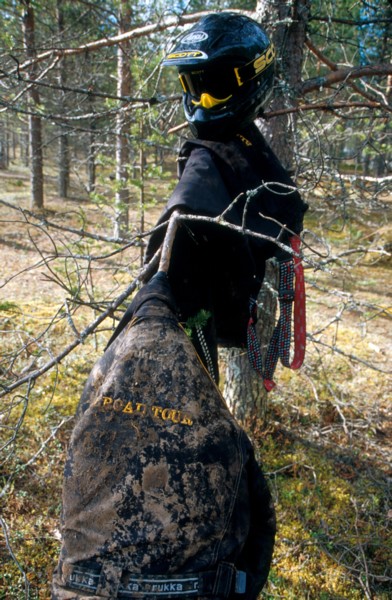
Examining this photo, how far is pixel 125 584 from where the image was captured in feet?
3.96

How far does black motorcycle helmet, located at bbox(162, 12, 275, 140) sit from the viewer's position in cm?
198

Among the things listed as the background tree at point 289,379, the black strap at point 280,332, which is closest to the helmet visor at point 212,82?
the background tree at point 289,379

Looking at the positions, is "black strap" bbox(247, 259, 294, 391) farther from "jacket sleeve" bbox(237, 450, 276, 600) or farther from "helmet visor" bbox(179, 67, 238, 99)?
"helmet visor" bbox(179, 67, 238, 99)

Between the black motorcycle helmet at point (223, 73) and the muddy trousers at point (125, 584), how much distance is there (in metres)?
1.92

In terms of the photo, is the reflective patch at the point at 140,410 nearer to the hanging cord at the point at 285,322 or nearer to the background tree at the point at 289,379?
the background tree at the point at 289,379

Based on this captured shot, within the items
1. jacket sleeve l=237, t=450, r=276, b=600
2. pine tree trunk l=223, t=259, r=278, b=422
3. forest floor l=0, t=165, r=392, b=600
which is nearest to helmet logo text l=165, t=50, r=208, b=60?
forest floor l=0, t=165, r=392, b=600

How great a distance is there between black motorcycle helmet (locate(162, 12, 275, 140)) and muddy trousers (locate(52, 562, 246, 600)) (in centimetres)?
192

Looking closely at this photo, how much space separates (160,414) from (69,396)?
380 centimetres

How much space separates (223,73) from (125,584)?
7.30ft

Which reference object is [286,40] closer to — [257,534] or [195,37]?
[195,37]

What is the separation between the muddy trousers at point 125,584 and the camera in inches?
47.2

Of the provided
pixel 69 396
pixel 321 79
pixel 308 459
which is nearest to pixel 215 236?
pixel 321 79

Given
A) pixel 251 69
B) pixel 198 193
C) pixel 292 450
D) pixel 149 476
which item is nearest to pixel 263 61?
pixel 251 69

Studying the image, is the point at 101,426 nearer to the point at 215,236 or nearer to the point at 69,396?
the point at 215,236
